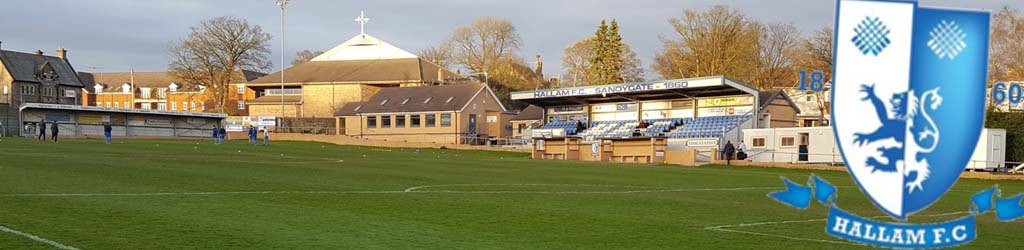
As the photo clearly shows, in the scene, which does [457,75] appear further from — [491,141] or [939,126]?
[939,126]

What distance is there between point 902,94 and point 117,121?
82.0 metres

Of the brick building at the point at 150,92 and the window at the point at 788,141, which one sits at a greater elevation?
the brick building at the point at 150,92

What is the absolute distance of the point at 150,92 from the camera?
136375mm

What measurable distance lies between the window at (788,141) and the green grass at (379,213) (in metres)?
21.5

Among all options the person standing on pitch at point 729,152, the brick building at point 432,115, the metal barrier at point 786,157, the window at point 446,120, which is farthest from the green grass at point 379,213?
the brick building at point 432,115

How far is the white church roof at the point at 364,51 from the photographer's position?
11675cm

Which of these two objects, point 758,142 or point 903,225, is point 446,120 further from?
point 903,225

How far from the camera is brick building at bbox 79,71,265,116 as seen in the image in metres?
118

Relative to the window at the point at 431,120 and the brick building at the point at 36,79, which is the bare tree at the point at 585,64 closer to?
the window at the point at 431,120

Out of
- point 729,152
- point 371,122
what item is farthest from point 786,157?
point 371,122

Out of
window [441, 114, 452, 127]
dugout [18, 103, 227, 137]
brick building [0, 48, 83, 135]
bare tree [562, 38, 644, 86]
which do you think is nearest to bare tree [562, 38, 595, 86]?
bare tree [562, 38, 644, 86]

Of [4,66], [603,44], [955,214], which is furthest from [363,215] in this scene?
[4,66]

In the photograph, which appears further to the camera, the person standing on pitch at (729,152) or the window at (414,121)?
the window at (414,121)

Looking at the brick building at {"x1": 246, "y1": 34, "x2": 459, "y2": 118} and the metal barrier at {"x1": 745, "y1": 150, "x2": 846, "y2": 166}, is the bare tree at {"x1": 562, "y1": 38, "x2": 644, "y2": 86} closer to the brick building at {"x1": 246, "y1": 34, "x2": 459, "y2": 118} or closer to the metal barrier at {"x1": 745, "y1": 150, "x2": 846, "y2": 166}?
the brick building at {"x1": 246, "y1": 34, "x2": 459, "y2": 118}
